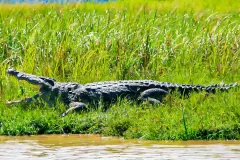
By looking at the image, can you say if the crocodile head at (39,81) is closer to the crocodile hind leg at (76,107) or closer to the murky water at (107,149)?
the crocodile hind leg at (76,107)

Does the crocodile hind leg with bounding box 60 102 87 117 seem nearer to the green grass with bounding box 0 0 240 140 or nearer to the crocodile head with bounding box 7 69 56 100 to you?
the green grass with bounding box 0 0 240 140

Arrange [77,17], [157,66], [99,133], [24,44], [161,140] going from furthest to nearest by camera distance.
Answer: [77,17], [24,44], [157,66], [99,133], [161,140]

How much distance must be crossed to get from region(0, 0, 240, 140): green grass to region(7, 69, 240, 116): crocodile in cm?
27

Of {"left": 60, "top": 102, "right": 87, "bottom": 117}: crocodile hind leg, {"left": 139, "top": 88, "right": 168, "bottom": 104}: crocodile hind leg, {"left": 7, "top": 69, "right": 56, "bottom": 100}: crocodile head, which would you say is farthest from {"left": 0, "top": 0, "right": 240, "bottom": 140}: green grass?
{"left": 7, "top": 69, "right": 56, "bottom": 100}: crocodile head

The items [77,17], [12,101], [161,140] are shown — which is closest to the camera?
[161,140]

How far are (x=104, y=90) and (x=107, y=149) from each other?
99.9 inches

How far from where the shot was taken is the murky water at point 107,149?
6.66 meters

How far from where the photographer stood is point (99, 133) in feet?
27.3

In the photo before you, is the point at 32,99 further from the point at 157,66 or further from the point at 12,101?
the point at 157,66

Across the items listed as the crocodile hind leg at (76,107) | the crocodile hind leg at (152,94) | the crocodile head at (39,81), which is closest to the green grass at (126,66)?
the crocodile hind leg at (76,107)

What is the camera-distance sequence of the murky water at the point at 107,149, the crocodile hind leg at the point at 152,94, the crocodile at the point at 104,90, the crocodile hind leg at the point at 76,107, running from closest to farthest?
the murky water at the point at 107,149, the crocodile hind leg at the point at 76,107, the crocodile at the point at 104,90, the crocodile hind leg at the point at 152,94

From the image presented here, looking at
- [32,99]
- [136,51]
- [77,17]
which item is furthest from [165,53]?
[32,99]

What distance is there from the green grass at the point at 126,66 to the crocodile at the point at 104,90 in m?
0.27

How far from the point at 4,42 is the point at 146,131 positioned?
569cm
